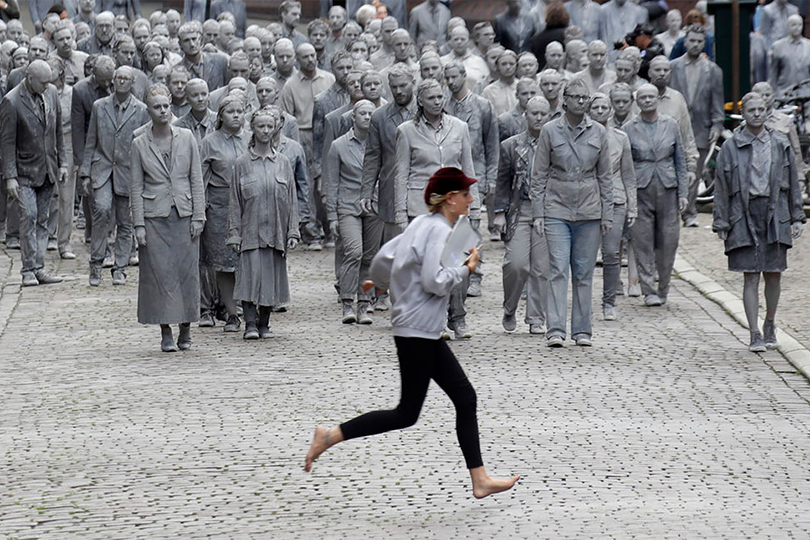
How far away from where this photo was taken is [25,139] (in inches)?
739

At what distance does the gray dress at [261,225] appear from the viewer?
15023 millimetres

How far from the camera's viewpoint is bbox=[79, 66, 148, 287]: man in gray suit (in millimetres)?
18188

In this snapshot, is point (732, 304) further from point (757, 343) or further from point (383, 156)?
point (383, 156)

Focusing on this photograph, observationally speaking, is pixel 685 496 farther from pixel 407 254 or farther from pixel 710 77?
pixel 710 77

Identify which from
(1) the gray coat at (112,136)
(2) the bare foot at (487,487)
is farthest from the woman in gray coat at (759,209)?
(1) the gray coat at (112,136)

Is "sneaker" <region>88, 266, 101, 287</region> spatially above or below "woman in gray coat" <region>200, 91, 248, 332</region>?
below

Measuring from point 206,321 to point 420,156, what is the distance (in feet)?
9.09

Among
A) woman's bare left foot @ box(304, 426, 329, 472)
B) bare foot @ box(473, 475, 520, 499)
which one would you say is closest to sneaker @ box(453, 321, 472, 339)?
woman's bare left foot @ box(304, 426, 329, 472)

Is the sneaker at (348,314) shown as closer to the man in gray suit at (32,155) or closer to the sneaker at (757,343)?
the sneaker at (757,343)

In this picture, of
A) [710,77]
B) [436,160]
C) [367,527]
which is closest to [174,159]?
[436,160]

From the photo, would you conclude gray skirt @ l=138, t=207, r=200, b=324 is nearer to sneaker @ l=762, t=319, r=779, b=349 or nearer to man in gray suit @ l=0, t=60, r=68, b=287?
man in gray suit @ l=0, t=60, r=68, b=287

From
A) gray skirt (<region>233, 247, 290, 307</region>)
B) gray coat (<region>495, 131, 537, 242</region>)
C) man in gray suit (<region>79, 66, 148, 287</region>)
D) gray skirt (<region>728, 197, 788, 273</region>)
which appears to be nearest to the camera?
gray skirt (<region>728, 197, 788, 273</region>)

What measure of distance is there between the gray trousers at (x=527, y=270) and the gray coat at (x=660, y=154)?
216 cm

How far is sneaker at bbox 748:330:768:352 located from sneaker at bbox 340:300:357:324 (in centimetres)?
350
